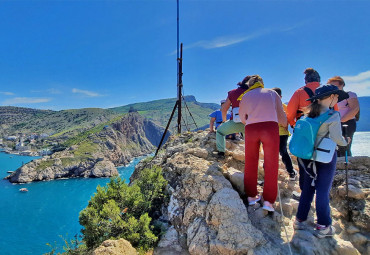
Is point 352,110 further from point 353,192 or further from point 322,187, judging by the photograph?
point 322,187

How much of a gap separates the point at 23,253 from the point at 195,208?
58.6 m

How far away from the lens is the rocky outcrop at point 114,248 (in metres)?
2.74

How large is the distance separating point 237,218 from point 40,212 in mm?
84997

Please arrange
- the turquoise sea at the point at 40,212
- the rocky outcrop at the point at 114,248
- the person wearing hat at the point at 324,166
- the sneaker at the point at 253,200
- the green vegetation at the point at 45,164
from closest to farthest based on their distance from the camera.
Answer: the rocky outcrop at the point at 114,248
the person wearing hat at the point at 324,166
the sneaker at the point at 253,200
the turquoise sea at the point at 40,212
the green vegetation at the point at 45,164

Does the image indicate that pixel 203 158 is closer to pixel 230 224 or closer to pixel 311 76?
pixel 230 224

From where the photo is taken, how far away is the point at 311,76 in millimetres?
4359

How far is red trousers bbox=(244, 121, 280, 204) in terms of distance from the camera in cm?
347

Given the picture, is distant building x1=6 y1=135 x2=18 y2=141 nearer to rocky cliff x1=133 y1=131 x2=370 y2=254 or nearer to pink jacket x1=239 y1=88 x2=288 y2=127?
rocky cliff x1=133 y1=131 x2=370 y2=254

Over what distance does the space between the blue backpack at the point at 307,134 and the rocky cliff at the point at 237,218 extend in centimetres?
111

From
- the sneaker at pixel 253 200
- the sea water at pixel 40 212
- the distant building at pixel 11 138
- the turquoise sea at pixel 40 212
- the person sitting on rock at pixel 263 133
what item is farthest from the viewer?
the distant building at pixel 11 138

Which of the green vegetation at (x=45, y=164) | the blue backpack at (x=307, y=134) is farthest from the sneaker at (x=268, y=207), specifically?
the green vegetation at (x=45, y=164)

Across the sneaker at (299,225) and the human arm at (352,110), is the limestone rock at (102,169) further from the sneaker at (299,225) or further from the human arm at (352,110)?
the sneaker at (299,225)

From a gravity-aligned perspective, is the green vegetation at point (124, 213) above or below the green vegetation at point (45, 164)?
above

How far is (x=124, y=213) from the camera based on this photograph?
153 inches
